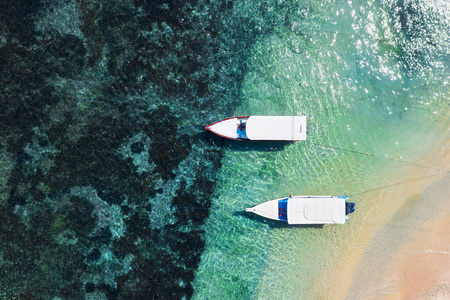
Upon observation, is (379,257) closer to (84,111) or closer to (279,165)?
(279,165)

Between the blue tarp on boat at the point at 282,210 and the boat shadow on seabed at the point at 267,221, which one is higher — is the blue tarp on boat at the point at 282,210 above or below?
above

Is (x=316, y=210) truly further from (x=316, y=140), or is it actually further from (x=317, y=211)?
(x=316, y=140)

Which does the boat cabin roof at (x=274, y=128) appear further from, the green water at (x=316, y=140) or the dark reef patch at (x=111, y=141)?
the dark reef patch at (x=111, y=141)

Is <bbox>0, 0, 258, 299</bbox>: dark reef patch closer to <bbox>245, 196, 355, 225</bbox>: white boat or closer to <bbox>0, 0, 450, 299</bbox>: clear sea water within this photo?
<bbox>0, 0, 450, 299</bbox>: clear sea water

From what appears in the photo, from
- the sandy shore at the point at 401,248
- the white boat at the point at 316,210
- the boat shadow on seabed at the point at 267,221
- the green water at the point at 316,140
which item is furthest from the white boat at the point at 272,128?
the sandy shore at the point at 401,248

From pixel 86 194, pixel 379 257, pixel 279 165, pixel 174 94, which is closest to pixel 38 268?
pixel 86 194

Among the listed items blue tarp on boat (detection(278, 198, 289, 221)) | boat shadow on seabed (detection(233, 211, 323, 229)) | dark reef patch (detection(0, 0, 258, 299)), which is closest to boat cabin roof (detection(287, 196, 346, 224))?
blue tarp on boat (detection(278, 198, 289, 221))
